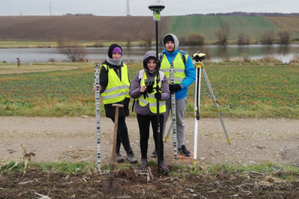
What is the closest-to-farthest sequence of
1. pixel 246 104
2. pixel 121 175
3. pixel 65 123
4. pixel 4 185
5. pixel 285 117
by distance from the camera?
pixel 4 185
pixel 121 175
pixel 65 123
pixel 285 117
pixel 246 104

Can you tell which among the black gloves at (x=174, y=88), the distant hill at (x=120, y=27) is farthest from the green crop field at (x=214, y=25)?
the black gloves at (x=174, y=88)

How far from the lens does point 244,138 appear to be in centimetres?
698

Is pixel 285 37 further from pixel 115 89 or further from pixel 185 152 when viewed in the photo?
pixel 115 89

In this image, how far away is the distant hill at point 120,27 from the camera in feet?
283

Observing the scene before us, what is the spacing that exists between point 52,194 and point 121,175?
1.17 metres

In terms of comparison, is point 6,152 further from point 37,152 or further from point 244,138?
point 244,138

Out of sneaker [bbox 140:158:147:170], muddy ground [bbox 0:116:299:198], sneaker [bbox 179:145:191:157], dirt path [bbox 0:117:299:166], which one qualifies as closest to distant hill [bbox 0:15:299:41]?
dirt path [bbox 0:117:299:166]

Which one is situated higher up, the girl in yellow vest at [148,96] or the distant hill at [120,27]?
the distant hill at [120,27]

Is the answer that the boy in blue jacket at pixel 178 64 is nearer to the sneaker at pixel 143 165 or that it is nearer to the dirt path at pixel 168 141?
the sneaker at pixel 143 165

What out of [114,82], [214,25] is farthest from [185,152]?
[214,25]

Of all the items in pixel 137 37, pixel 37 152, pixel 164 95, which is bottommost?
pixel 37 152


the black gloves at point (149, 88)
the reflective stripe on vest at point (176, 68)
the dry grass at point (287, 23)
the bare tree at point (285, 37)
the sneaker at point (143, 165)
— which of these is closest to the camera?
the black gloves at point (149, 88)

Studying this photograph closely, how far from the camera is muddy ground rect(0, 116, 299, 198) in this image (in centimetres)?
405

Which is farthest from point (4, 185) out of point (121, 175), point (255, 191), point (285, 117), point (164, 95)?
point (285, 117)
